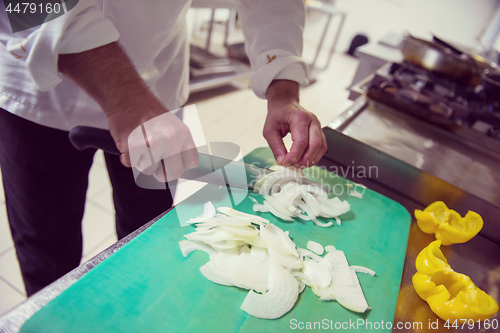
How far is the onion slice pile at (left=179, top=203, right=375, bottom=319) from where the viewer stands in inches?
19.4

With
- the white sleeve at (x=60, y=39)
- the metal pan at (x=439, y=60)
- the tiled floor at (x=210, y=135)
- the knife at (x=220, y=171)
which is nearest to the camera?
the white sleeve at (x=60, y=39)

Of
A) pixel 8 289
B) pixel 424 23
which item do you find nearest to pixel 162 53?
pixel 8 289

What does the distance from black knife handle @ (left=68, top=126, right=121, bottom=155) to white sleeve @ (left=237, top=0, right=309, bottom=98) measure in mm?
397

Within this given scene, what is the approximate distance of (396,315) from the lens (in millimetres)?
→ 528

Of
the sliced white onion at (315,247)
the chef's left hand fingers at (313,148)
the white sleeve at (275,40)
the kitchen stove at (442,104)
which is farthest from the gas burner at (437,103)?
the sliced white onion at (315,247)

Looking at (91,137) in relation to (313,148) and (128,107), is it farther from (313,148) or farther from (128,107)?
(313,148)

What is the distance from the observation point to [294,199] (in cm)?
67

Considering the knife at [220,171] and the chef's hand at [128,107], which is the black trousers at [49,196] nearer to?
the knife at [220,171]

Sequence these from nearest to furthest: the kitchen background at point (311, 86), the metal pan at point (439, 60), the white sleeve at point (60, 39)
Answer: the white sleeve at point (60, 39) → the kitchen background at point (311, 86) → the metal pan at point (439, 60)

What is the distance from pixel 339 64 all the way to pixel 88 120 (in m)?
4.65

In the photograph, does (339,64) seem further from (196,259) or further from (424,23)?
(196,259)

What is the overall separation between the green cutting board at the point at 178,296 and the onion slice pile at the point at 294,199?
0.03m

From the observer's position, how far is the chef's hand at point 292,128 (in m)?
0.63

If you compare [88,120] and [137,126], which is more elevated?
[137,126]
